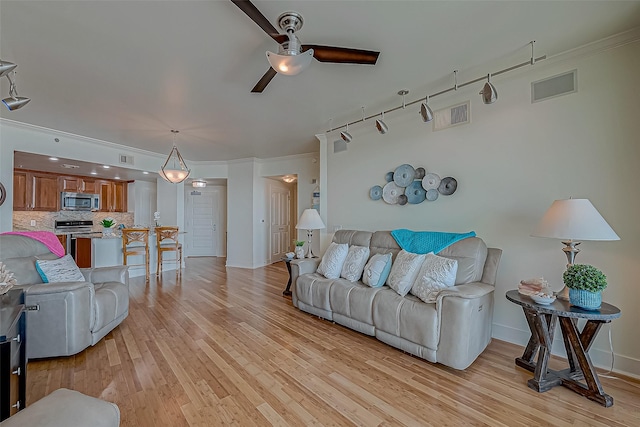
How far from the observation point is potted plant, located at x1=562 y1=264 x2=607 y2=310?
1.84 meters

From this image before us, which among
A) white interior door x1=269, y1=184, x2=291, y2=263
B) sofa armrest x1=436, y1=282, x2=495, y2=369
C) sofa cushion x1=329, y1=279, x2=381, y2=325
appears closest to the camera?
sofa armrest x1=436, y1=282, x2=495, y2=369

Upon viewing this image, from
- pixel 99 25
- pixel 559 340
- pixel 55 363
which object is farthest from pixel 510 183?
pixel 55 363

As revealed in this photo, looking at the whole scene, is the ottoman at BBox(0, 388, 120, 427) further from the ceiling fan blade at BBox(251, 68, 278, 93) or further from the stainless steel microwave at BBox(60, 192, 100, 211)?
the stainless steel microwave at BBox(60, 192, 100, 211)

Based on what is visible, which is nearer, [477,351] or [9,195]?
[477,351]

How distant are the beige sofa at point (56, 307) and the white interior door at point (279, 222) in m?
4.28

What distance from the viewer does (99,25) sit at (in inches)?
77.1

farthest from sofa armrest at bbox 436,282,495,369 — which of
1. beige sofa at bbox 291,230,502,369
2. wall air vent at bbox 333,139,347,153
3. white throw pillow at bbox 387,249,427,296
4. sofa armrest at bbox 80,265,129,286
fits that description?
sofa armrest at bbox 80,265,129,286

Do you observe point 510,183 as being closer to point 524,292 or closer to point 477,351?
point 524,292

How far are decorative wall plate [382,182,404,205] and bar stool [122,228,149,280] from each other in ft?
14.7

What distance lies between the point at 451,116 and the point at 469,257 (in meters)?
1.62

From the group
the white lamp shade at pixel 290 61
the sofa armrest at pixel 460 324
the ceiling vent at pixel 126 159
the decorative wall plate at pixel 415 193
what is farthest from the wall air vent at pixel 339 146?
the ceiling vent at pixel 126 159

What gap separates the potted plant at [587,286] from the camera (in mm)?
1840

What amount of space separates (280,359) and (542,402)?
75.3 inches

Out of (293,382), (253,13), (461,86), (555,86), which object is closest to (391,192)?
(461,86)
